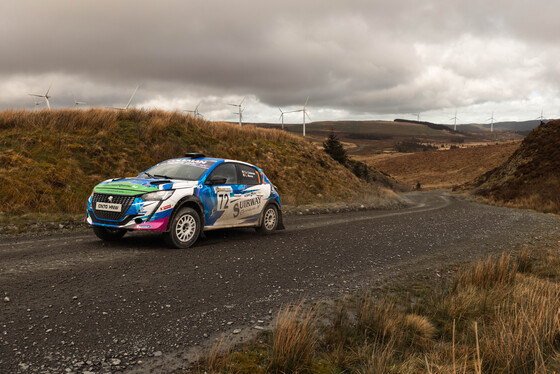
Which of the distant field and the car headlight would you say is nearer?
the car headlight

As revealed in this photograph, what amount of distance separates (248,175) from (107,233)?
3.56 meters

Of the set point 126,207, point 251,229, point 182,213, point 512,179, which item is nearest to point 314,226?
point 251,229

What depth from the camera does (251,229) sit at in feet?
37.2

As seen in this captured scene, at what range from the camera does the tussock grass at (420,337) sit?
3285mm

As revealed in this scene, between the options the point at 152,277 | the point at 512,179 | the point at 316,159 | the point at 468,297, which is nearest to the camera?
the point at 468,297

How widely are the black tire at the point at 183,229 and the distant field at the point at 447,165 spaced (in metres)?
68.4

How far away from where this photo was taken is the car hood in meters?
7.45

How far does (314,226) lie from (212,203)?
467 cm

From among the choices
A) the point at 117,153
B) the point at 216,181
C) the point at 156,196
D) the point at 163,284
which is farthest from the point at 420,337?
the point at 117,153

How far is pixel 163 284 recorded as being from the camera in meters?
5.37

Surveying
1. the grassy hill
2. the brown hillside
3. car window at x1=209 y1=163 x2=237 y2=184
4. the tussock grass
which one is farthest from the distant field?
the tussock grass

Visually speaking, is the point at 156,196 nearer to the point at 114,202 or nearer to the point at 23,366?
the point at 114,202

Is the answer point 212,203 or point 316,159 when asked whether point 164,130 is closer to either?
point 316,159

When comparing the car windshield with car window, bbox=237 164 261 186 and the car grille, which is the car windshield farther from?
the car grille
